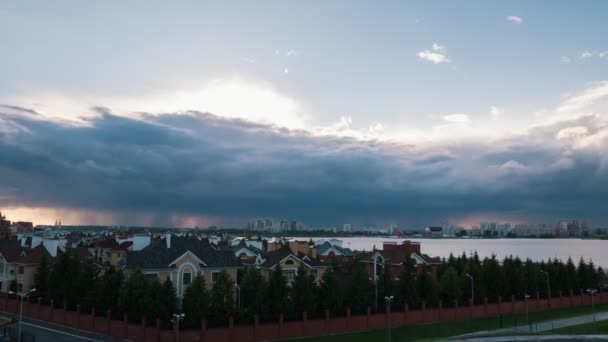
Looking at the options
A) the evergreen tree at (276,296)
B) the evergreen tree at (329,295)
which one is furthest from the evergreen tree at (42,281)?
the evergreen tree at (329,295)

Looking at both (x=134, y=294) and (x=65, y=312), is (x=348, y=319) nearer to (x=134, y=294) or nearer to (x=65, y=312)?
(x=134, y=294)

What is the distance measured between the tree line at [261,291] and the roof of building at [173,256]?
1.97 metres

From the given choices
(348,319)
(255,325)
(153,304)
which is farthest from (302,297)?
(153,304)

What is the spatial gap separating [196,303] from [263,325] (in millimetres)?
5465

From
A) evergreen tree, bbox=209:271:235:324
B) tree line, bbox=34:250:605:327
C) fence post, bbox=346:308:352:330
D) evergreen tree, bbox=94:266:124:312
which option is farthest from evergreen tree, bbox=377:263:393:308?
evergreen tree, bbox=94:266:124:312

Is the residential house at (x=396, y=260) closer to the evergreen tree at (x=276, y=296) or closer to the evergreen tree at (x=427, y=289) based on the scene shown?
the evergreen tree at (x=427, y=289)

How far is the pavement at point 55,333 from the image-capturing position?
37000 mm

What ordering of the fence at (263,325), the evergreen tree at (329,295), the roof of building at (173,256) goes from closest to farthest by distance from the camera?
the fence at (263,325), the evergreen tree at (329,295), the roof of building at (173,256)

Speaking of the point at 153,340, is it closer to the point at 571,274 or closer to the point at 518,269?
the point at 518,269

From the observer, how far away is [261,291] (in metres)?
38.5

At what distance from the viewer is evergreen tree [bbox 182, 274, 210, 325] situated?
117ft

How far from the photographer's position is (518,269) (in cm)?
5625

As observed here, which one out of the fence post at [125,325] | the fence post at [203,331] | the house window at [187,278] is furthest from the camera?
the house window at [187,278]

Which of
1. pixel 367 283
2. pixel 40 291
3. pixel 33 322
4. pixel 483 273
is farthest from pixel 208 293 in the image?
pixel 483 273
